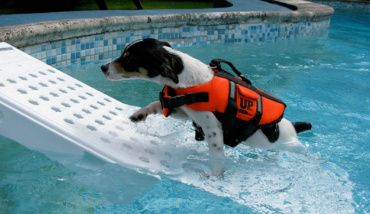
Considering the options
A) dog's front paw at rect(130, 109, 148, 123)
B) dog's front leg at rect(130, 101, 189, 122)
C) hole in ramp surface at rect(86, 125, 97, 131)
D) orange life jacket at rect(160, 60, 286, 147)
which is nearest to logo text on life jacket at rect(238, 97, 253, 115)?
orange life jacket at rect(160, 60, 286, 147)

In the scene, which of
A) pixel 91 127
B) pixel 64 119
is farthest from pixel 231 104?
pixel 64 119

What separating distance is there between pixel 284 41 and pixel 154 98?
139 inches

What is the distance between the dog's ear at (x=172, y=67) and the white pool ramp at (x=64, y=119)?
22.0 inches

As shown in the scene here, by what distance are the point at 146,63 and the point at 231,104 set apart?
549 mm


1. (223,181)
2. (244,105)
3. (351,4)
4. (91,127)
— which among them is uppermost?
(351,4)

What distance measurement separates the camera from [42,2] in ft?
21.3

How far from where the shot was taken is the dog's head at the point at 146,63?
228 centimetres

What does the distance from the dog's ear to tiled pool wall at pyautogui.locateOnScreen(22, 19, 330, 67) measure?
7.14 ft

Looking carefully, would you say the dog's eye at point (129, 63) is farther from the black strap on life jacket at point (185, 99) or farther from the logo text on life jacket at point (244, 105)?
the logo text on life jacket at point (244, 105)

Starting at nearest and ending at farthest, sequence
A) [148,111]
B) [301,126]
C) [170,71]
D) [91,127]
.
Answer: [170,71], [91,127], [148,111], [301,126]

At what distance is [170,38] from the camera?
18.4 ft

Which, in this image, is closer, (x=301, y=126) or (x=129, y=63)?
(x=129, y=63)

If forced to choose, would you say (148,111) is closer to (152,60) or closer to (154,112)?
(154,112)

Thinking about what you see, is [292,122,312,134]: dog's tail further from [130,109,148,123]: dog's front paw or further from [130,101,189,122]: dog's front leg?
[130,109,148,123]: dog's front paw
